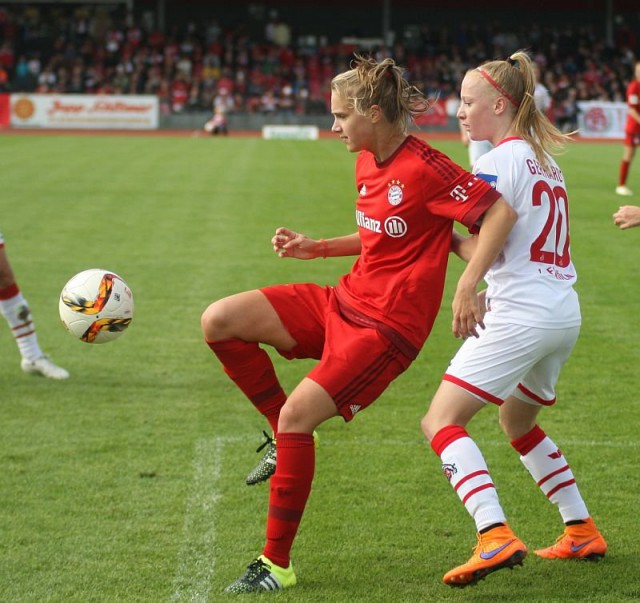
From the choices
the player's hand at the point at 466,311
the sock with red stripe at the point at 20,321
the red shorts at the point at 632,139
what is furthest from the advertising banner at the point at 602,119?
the player's hand at the point at 466,311

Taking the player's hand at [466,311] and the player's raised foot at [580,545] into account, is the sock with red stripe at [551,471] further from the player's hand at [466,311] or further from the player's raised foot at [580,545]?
the player's hand at [466,311]

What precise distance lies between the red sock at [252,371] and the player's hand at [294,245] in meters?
0.43

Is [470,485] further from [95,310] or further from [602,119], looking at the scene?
[602,119]

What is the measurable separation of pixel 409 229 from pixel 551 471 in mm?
1200

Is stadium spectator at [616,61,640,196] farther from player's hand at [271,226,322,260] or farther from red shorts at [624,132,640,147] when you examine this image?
player's hand at [271,226,322,260]

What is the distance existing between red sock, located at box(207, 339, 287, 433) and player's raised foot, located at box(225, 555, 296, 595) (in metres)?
0.75

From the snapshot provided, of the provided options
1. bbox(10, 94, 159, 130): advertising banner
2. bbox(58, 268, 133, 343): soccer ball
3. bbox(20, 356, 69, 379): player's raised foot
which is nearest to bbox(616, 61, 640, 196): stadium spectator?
bbox(20, 356, 69, 379): player's raised foot

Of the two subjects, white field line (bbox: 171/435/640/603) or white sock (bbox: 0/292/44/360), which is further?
white sock (bbox: 0/292/44/360)

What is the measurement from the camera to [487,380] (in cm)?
376

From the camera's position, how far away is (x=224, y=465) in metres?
5.41

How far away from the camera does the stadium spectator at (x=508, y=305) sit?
12.1ft

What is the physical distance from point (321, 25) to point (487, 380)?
49.1 meters

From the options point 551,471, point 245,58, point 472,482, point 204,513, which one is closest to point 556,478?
point 551,471

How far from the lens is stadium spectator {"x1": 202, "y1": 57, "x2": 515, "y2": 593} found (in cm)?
381
